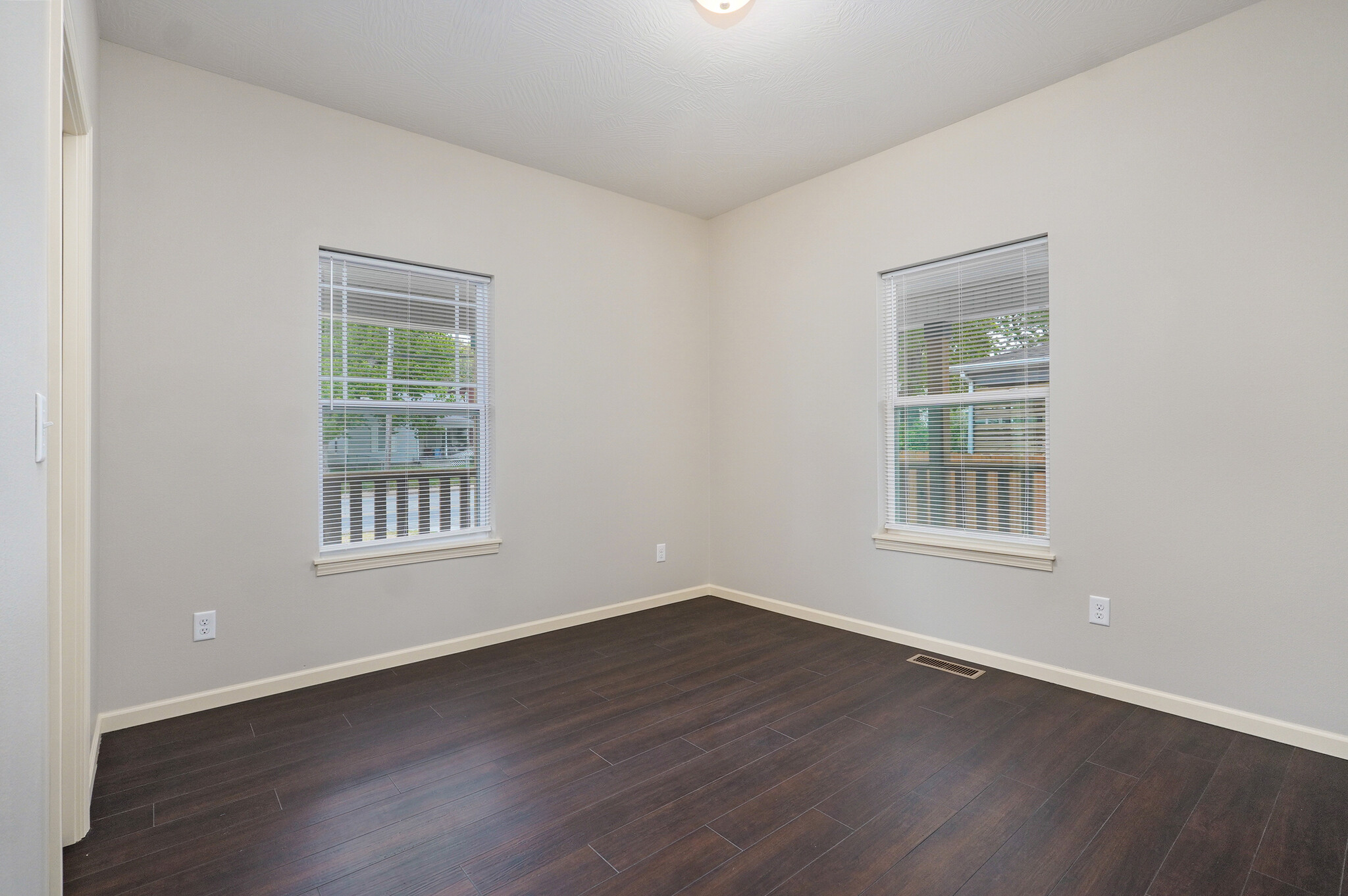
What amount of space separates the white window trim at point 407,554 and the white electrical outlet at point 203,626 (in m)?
0.43

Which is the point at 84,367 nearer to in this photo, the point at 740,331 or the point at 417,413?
the point at 417,413

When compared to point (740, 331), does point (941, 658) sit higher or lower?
lower

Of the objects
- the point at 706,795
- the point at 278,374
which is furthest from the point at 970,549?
the point at 278,374

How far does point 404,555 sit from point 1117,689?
11.0 ft

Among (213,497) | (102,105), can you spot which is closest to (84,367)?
(213,497)

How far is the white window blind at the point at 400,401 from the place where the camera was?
3236 mm

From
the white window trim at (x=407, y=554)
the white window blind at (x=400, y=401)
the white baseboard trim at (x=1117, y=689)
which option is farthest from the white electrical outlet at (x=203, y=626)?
the white baseboard trim at (x=1117, y=689)

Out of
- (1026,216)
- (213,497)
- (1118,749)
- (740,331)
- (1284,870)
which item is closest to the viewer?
(1284,870)

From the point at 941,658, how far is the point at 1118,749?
102 cm

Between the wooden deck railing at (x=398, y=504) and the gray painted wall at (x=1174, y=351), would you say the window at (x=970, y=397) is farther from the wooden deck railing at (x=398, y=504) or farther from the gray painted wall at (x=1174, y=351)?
the wooden deck railing at (x=398, y=504)

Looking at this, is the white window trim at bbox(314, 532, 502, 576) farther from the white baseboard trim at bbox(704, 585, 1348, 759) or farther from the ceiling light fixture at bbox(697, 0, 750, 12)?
the ceiling light fixture at bbox(697, 0, 750, 12)

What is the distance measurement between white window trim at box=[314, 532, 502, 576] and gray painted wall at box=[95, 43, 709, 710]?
0.16ft

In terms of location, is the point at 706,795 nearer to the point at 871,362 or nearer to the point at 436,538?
the point at 436,538

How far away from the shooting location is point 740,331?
15.1 ft
